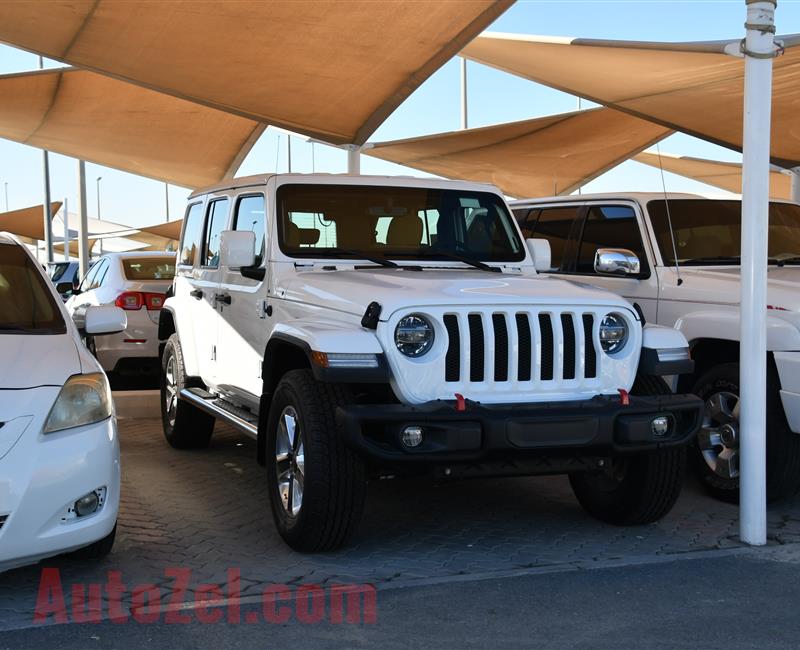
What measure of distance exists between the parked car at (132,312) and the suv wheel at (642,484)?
20.9 ft

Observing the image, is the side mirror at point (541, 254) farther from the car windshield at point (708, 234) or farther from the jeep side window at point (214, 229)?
the jeep side window at point (214, 229)

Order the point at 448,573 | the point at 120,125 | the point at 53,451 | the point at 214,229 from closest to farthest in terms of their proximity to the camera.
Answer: the point at 53,451, the point at 448,573, the point at 214,229, the point at 120,125

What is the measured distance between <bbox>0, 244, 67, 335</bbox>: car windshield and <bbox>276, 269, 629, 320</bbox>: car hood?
1.30 metres

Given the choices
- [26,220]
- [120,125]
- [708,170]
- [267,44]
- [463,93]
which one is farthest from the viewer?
[26,220]

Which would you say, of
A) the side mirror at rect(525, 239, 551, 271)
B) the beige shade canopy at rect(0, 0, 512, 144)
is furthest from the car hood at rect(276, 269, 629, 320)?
the beige shade canopy at rect(0, 0, 512, 144)

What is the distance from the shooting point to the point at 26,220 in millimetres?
43531

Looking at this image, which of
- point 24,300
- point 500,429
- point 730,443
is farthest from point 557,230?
point 24,300

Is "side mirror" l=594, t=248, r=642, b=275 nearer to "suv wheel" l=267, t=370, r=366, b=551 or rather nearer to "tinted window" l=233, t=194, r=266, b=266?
"tinted window" l=233, t=194, r=266, b=266

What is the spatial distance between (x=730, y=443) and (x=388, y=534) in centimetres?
226

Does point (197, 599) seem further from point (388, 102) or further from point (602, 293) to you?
point (388, 102)

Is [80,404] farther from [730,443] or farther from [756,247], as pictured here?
[730,443]

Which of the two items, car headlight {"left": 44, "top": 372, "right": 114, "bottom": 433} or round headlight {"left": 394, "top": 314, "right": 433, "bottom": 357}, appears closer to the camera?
car headlight {"left": 44, "top": 372, "right": 114, "bottom": 433}

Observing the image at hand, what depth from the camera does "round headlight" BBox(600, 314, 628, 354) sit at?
17.4ft

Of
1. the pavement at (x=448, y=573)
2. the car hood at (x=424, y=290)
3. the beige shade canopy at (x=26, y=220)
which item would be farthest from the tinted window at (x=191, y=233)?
the beige shade canopy at (x=26, y=220)
